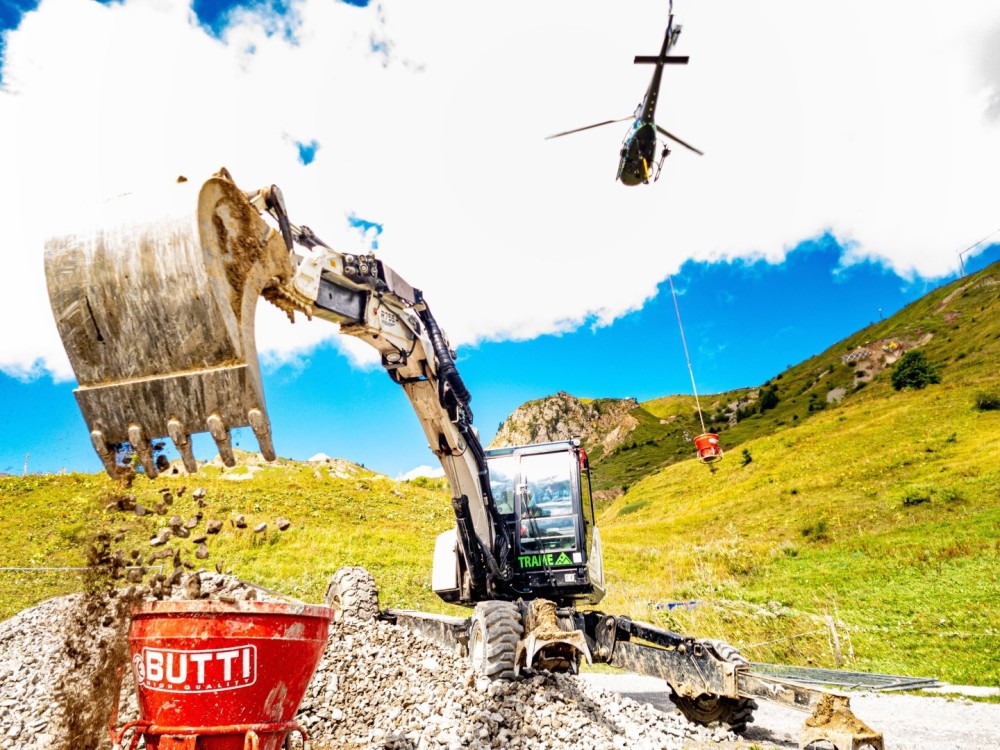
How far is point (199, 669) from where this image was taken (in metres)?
3.52

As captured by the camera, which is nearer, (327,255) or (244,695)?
(244,695)

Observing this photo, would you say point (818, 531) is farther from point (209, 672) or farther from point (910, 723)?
point (209, 672)

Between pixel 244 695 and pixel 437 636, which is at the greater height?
pixel 437 636

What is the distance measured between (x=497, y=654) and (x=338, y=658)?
2500mm

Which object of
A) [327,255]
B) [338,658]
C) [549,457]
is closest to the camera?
[327,255]

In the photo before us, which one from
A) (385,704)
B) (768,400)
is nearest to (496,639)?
(385,704)

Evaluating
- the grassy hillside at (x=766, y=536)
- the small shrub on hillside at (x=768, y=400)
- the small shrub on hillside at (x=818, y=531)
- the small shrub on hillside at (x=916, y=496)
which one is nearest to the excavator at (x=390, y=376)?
the grassy hillside at (x=766, y=536)

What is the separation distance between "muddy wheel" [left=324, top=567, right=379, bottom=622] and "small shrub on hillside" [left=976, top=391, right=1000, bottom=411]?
1627 inches

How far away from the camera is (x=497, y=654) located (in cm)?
611

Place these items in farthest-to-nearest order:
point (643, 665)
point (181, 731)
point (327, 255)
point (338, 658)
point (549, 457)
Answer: point (549, 457) → point (338, 658) → point (643, 665) → point (327, 255) → point (181, 731)

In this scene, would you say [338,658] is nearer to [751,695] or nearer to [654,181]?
[751,695]

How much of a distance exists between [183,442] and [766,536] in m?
31.0

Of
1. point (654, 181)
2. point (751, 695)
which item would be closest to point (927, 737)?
point (751, 695)

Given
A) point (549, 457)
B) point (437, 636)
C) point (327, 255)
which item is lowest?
point (437, 636)
